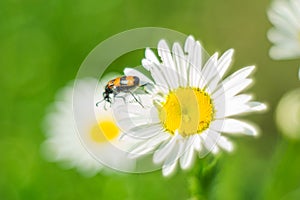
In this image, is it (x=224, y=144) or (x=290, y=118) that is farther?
(x=290, y=118)

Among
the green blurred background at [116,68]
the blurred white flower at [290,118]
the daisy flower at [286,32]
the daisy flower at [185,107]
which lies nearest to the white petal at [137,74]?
the daisy flower at [185,107]

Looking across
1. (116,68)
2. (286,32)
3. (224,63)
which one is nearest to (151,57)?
(224,63)

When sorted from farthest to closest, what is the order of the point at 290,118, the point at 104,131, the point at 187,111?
the point at 104,131
the point at 290,118
the point at 187,111

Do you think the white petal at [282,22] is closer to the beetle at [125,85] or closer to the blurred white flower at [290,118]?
the blurred white flower at [290,118]

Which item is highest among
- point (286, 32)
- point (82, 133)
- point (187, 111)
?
point (82, 133)

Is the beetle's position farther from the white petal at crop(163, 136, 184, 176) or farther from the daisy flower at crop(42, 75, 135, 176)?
the daisy flower at crop(42, 75, 135, 176)

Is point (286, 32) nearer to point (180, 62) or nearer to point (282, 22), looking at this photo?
point (282, 22)

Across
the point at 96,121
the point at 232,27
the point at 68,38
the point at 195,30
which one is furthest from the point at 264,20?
the point at 96,121
